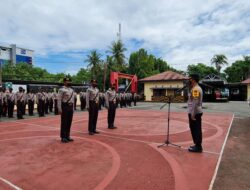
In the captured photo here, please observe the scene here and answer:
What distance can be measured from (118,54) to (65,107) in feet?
134

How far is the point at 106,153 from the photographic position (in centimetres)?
579

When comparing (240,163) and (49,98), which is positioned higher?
(49,98)

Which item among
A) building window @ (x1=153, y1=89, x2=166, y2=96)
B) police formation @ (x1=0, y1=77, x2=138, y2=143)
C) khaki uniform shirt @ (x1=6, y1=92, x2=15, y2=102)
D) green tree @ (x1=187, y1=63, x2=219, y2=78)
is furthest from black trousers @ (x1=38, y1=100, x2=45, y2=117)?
green tree @ (x1=187, y1=63, x2=219, y2=78)

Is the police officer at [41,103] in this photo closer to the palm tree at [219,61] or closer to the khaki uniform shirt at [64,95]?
the khaki uniform shirt at [64,95]

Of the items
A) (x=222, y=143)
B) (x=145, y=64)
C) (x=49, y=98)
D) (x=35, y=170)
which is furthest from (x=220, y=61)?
(x=35, y=170)

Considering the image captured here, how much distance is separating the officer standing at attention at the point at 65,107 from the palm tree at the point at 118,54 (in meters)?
39.6

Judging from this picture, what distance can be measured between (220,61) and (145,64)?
21.2m

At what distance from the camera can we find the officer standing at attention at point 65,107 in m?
7.17

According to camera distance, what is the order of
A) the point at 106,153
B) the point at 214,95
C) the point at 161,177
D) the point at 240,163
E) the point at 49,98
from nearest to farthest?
the point at 161,177 < the point at 240,163 < the point at 106,153 < the point at 49,98 < the point at 214,95

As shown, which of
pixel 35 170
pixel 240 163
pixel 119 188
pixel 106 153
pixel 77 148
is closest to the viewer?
pixel 119 188

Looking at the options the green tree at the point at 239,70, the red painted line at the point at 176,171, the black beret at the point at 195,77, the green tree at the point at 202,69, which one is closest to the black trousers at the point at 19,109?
the red painted line at the point at 176,171

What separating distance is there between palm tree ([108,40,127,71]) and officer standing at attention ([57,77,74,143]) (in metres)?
39.6

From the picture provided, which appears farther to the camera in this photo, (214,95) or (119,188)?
(214,95)

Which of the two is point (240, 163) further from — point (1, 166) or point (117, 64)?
point (117, 64)
